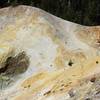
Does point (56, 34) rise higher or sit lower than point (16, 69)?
higher

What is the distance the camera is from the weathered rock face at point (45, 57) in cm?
1465

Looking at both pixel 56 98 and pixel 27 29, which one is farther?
pixel 27 29

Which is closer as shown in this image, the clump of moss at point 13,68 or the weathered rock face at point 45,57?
the weathered rock face at point 45,57

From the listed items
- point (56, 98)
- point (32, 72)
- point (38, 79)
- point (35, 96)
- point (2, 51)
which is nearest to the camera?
point (56, 98)

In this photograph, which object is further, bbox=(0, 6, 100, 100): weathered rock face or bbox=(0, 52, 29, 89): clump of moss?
bbox=(0, 52, 29, 89): clump of moss

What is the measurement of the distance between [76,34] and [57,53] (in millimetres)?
2464

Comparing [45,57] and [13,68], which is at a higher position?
[45,57]

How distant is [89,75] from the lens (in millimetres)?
Result: 14469

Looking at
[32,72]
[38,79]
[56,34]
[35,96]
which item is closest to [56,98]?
[35,96]

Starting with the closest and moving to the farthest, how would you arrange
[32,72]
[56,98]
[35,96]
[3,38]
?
[56,98] < [35,96] < [32,72] < [3,38]

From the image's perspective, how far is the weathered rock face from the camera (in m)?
14.6

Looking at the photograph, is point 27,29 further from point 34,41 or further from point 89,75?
point 89,75

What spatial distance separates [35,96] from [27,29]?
6609mm

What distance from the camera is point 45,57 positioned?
1889 cm
